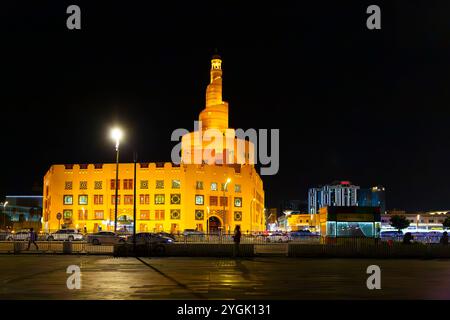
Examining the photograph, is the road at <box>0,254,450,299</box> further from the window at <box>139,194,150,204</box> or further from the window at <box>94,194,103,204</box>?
the window at <box>94,194,103,204</box>

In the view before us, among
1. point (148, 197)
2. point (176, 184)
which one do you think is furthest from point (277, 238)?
point (148, 197)

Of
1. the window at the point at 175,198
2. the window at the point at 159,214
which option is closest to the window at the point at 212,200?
the window at the point at 175,198

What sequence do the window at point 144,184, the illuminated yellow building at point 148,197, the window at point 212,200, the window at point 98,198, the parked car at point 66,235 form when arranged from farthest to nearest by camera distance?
1. the window at point 212,200
2. the window at point 98,198
3. the window at point 144,184
4. the illuminated yellow building at point 148,197
5. the parked car at point 66,235

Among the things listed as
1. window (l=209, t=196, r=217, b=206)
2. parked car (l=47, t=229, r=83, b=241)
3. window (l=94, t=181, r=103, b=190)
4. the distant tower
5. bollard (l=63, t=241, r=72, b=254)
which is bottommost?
parked car (l=47, t=229, r=83, b=241)

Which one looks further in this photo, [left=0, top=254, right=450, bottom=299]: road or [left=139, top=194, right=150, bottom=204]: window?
[left=139, top=194, right=150, bottom=204]: window

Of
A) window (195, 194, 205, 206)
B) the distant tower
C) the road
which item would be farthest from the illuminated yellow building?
the road

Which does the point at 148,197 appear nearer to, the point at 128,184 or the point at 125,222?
the point at 128,184

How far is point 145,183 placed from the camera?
87000mm

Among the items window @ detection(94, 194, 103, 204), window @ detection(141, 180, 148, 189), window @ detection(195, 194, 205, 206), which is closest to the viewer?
window @ detection(195, 194, 205, 206)

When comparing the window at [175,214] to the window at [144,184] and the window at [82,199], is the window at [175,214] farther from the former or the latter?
the window at [82,199]

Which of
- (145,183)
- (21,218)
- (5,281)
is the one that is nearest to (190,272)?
(5,281)

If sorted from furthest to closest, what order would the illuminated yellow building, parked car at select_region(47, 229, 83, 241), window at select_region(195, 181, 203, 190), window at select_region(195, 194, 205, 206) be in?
window at select_region(195, 181, 203, 190), window at select_region(195, 194, 205, 206), the illuminated yellow building, parked car at select_region(47, 229, 83, 241)

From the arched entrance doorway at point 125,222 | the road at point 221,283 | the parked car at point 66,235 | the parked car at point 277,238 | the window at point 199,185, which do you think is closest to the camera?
the road at point 221,283
